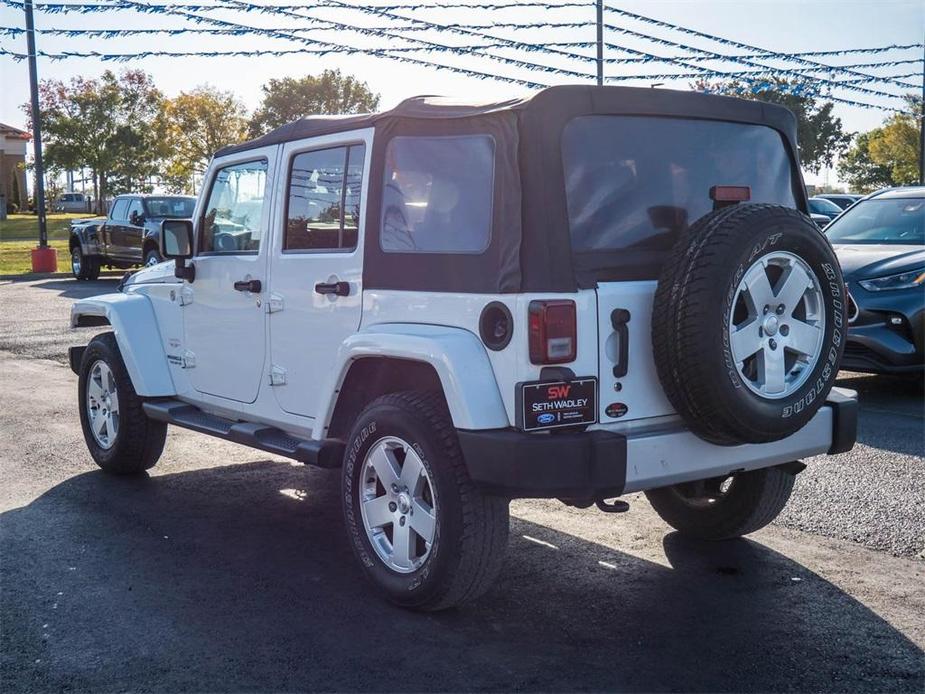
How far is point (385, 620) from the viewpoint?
4.19 m

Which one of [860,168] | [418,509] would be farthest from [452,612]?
[860,168]

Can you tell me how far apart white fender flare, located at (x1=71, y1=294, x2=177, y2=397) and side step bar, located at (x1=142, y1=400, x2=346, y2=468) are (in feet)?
0.37

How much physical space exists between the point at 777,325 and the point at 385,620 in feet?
6.22

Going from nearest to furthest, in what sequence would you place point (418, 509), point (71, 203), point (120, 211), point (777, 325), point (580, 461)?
1. point (580, 461)
2. point (777, 325)
3. point (418, 509)
4. point (120, 211)
5. point (71, 203)

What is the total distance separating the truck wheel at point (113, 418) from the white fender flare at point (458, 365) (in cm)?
272

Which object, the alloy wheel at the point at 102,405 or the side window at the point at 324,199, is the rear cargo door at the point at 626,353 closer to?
the side window at the point at 324,199

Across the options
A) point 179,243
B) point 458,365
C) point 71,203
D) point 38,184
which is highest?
point 71,203

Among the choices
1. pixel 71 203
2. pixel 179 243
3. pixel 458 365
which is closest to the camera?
pixel 458 365

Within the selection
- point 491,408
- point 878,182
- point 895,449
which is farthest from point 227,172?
point 878,182

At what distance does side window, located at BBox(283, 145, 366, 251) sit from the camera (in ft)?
15.5

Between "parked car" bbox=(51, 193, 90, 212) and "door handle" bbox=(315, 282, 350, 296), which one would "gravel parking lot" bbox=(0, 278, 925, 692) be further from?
"parked car" bbox=(51, 193, 90, 212)

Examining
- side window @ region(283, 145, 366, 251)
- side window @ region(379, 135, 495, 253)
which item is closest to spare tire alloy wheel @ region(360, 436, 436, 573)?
side window @ region(379, 135, 495, 253)

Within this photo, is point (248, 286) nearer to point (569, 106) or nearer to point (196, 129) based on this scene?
point (569, 106)

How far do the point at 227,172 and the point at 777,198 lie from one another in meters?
2.94
